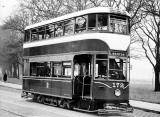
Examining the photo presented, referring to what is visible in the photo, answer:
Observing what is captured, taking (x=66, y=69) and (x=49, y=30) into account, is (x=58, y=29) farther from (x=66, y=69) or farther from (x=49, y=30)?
(x=66, y=69)

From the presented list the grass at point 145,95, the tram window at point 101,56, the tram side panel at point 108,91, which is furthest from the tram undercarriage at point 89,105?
the grass at point 145,95

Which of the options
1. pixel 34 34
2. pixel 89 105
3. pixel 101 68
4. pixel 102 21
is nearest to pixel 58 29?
pixel 34 34

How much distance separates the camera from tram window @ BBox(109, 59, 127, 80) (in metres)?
16.5

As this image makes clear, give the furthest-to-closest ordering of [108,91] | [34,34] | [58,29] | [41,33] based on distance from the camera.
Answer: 1. [34,34]
2. [41,33]
3. [58,29]
4. [108,91]

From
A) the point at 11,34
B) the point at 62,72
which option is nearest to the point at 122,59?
the point at 62,72

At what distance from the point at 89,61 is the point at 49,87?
3609 mm

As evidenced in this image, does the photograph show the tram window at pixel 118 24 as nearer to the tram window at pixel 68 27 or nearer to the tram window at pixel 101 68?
the tram window at pixel 101 68

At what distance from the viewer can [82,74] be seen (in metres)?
17.9

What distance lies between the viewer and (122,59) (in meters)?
16.9

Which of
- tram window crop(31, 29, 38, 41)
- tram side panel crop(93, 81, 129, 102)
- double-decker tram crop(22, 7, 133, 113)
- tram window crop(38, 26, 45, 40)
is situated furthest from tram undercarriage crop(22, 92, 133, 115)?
tram window crop(31, 29, 38, 41)

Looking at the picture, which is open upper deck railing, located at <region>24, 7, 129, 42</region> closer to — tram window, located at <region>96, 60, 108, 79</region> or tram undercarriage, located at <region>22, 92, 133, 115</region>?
tram window, located at <region>96, 60, 108, 79</region>

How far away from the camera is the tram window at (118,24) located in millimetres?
17031

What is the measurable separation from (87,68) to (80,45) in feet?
3.69

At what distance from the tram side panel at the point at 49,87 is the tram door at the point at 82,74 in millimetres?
443
